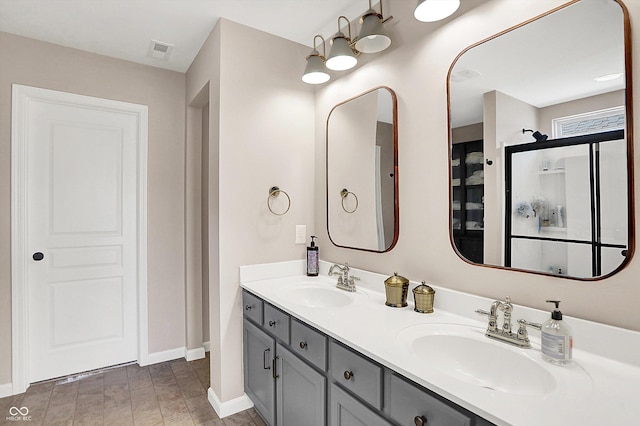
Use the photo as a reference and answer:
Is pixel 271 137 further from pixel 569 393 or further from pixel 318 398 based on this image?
pixel 569 393

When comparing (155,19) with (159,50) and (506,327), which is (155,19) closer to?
(159,50)

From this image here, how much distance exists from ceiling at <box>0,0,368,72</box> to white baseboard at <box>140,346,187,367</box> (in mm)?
2492

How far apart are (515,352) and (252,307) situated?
4.64 ft

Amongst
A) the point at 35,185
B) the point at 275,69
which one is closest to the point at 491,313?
the point at 275,69

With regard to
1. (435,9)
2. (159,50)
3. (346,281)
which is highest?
(159,50)

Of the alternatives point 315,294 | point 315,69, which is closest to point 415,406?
point 315,294

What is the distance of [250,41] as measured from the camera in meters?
2.24

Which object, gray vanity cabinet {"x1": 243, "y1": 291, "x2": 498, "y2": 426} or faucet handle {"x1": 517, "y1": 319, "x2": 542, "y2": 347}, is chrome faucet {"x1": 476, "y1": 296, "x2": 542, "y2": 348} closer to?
faucet handle {"x1": 517, "y1": 319, "x2": 542, "y2": 347}

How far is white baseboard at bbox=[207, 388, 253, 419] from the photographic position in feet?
6.99

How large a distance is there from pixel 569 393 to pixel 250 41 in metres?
2.40

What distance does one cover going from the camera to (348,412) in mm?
1262

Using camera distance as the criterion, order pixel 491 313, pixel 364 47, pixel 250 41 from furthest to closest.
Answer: pixel 250 41 → pixel 364 47 → pixel 491 313

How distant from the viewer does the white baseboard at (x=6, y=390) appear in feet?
7.60

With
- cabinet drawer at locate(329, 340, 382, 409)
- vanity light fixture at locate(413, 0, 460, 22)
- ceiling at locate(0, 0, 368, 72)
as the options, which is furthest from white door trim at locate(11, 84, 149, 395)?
vanity light fixture at locate(413, 0, 460, 22)
